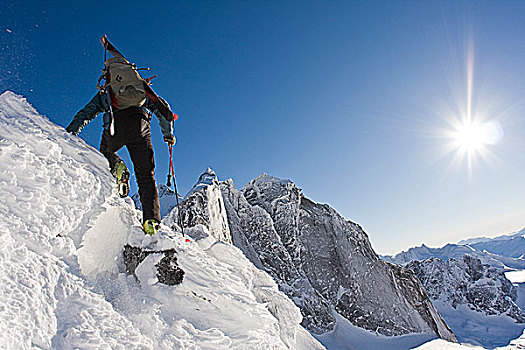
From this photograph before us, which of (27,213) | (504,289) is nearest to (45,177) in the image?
(27,213)

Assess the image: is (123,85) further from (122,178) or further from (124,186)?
(124,186)

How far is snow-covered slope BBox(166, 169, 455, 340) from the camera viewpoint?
1830 cm

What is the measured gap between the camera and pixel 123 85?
3.96m

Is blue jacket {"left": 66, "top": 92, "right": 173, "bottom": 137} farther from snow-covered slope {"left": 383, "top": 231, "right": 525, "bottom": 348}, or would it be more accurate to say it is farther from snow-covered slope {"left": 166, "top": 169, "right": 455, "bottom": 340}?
snow-covered slope {"left": 383, "top": 231, "right": 525, "bottom": 348}

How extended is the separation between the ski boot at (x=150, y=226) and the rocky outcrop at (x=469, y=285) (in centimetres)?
7045

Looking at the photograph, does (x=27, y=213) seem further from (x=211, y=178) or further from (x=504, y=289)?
(x=504, y=289)

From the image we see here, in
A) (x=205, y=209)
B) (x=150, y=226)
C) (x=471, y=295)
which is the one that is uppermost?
(x=471, y=295)

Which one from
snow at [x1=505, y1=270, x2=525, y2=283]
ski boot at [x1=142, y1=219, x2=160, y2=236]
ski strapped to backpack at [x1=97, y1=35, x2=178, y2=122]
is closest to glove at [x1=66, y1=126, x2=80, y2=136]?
ski strapped to backpack at [x1=97, y1=35, x2=178, y2=122]

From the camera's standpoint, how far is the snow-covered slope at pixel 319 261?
1830 cm

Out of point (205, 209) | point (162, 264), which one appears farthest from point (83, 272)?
point (205, 209)

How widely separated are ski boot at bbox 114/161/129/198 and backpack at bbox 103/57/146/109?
78 cm

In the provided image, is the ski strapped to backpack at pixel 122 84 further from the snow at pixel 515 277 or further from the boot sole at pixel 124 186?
the snow at pixel 515 277

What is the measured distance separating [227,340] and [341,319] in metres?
19.3

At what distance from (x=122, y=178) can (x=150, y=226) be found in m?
0.77
